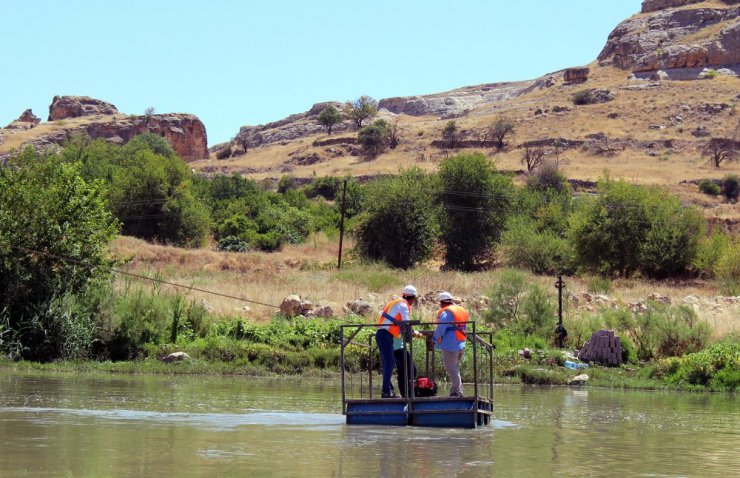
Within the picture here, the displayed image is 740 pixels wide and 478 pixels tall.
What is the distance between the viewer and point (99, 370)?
27.7 metres

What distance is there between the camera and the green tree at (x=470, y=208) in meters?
73.6

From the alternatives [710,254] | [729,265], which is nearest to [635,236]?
[710,254]

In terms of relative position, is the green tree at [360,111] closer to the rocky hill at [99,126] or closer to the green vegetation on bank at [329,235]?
the rocky hill at [99,126]

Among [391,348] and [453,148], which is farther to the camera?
[453,148]

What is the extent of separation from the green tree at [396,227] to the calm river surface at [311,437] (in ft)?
151

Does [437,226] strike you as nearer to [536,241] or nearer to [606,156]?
[536,241]

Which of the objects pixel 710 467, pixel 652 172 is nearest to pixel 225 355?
pixel 710 467

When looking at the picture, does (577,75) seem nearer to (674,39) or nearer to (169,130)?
(674,39)

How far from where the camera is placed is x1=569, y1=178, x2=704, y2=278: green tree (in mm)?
62000

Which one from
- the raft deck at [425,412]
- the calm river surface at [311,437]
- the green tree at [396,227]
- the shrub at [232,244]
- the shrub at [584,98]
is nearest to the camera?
the calm river surface at [311,437]

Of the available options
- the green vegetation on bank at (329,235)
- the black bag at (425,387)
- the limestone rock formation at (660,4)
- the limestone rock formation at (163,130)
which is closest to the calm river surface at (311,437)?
the black bag at (425,387)

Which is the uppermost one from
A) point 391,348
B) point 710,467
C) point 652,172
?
point 652,172

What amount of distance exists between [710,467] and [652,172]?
100 meters

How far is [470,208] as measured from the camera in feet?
244
